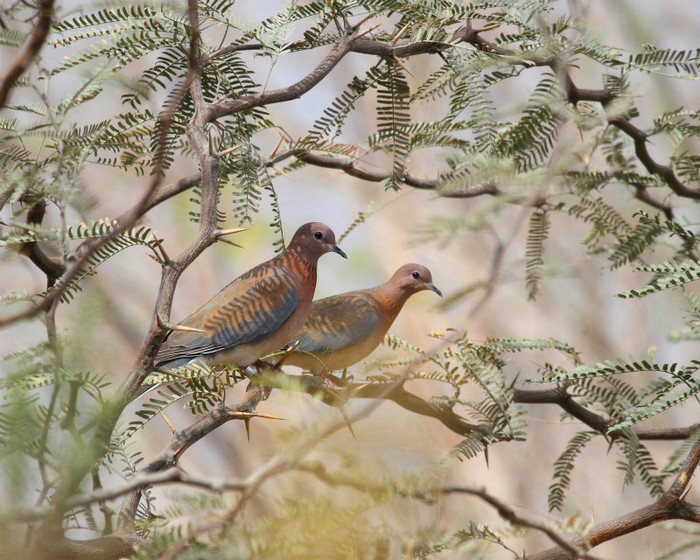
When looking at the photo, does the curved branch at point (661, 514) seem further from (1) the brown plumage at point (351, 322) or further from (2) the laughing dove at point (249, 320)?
(1) the brown plumage at point (351, 322)

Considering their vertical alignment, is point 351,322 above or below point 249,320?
above

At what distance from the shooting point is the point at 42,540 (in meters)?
1.11

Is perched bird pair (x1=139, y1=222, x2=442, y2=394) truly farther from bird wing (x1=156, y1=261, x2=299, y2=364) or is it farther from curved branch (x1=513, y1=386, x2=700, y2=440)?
curved branch (x1=513, y1=386, x2=700, y2=440)

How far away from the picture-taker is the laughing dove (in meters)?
4.25

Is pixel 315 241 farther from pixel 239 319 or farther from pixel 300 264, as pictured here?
pixel 239 319

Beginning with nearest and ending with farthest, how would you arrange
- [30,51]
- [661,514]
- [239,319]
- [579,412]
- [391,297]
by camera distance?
[30,51]
[661,514]
[579,412]
[239,319]
[391,297]

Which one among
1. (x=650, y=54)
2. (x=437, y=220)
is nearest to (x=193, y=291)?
(x=650, y=54)

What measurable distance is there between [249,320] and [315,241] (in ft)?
2.52

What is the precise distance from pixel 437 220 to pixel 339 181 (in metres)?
10.1

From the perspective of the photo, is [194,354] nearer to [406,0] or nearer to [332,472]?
[406,0]

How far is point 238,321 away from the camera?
4.25m

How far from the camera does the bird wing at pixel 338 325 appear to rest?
5105 mm

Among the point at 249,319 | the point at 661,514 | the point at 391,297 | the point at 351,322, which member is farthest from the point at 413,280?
the point at 661,514

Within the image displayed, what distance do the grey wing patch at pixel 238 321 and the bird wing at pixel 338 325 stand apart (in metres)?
0.66
